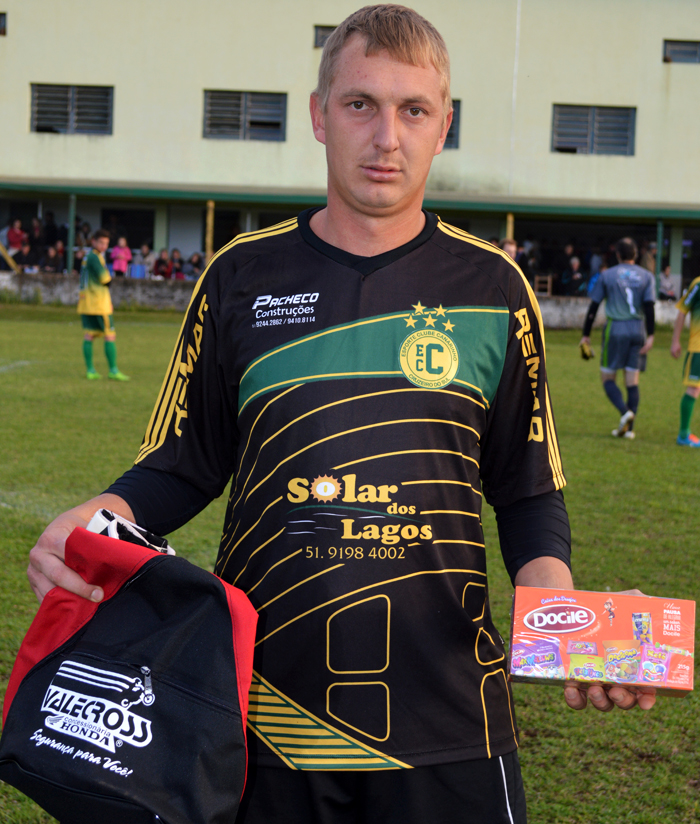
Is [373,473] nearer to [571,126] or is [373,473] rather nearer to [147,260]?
[147,260]

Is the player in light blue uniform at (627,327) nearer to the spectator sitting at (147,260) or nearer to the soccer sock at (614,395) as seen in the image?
the soccer sock at (614,395)

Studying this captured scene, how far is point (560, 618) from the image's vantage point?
5.45 feet

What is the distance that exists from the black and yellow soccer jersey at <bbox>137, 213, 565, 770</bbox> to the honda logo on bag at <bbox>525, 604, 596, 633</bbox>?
0.43ft

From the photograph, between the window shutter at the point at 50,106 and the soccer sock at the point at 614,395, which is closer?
the soccer sock at the point at 614,395

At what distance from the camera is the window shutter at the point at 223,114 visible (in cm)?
3089

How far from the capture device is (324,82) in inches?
73.9

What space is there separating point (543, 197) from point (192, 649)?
3071 centimetres

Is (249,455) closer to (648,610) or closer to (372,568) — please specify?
(372,568)

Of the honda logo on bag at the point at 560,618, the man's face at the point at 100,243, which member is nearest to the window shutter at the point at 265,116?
the man's face at the point at 100,243

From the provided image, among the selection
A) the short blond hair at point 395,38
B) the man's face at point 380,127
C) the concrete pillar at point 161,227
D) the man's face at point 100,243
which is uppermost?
the concrete pillar at point 161,227

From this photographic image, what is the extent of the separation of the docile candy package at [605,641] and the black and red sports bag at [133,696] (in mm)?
496

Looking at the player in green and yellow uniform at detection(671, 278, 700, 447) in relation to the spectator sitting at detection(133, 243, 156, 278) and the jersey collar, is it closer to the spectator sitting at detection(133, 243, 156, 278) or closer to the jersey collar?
the jersey collar

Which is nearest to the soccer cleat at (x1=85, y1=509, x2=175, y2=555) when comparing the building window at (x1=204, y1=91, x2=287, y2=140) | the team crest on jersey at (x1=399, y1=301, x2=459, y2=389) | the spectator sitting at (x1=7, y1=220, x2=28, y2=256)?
the team crest on jersey at (x1=399, y1=301, x2=459, y2=389)

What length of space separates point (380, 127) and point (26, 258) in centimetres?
3067
